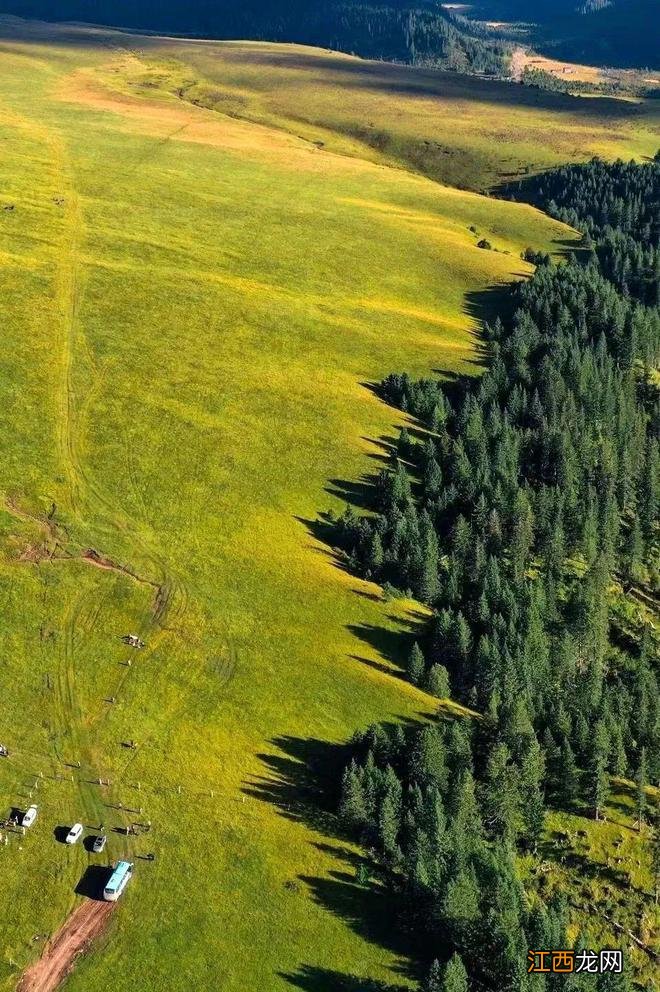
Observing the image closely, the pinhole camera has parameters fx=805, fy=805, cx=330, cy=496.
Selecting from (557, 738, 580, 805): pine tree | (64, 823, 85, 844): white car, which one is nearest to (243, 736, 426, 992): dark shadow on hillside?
(64, 823, 85, 844): white car

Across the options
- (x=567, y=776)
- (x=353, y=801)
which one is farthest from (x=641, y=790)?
(x=353, y=801)

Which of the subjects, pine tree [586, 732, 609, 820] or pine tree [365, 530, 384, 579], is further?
pine tree [365, 530, 384, 579]

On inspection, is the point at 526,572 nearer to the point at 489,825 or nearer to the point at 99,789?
the point at 489,825

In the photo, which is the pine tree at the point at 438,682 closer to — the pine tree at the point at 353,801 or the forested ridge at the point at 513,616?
the forested ridge at the point at 513,616

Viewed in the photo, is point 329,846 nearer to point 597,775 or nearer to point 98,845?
point 98,845

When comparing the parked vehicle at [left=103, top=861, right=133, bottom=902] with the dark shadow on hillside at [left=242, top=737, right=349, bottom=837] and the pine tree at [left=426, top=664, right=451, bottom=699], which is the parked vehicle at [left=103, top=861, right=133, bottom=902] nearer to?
the dark shadow on hillside at [left=242, top=737, right=349, bottom=837]

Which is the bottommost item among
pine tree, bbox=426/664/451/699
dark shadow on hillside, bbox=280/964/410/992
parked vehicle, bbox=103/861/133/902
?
dark shadow on hillside, bbox=280/964/410/992

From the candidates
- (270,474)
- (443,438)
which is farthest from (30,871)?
(443,438)

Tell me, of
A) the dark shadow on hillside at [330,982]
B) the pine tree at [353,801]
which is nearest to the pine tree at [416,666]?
the pine tree at [353,801]
